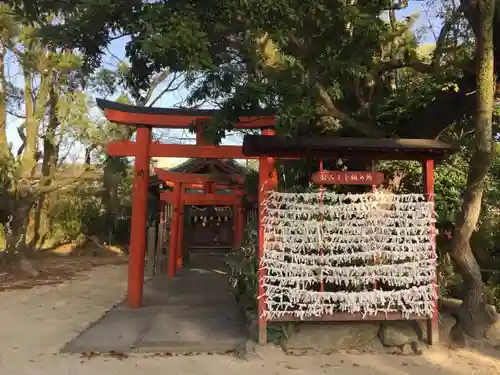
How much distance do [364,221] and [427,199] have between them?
86 cm

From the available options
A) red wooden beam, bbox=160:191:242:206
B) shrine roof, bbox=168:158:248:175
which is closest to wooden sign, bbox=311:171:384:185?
red wooden beam, bbox=160:191:242:206

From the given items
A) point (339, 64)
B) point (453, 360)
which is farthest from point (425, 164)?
point (453, 360)

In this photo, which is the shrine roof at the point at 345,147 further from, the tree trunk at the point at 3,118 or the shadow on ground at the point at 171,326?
the tree trunk at the point at 3,118

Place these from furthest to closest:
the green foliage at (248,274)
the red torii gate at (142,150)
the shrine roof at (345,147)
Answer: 1. the red torii gate at (142,150)
2. the green foliage at (248,274)
3. the shrine roof at (345,147)

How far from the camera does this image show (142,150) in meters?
8.58

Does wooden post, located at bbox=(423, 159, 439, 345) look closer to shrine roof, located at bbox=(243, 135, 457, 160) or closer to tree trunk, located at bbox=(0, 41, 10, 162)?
shrine roof, located at bbox=(243, 135, 457, 160)

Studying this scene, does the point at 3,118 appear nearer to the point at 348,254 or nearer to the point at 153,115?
the point at 153,115

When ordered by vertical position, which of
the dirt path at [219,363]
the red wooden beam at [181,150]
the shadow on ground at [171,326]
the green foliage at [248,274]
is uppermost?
the red wooden beam at [181,150]

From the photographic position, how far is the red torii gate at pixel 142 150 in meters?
8.46

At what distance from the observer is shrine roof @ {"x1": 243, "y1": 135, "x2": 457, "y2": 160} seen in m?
5.62

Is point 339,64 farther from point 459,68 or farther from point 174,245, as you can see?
point 174,245

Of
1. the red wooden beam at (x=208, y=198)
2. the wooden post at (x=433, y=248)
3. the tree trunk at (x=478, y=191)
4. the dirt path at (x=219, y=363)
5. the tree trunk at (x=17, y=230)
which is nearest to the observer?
the dirt path at (x=219, y=363)

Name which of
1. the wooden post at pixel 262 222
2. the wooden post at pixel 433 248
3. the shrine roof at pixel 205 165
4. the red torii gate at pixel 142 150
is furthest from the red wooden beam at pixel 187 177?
the wooden post at pixel 433 248

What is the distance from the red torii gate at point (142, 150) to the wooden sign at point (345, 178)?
8.91 ft
